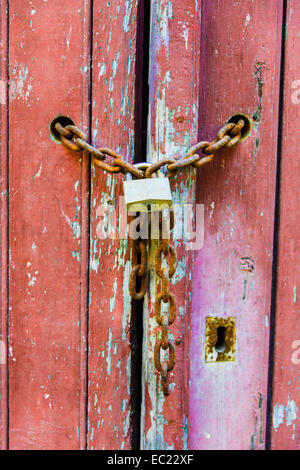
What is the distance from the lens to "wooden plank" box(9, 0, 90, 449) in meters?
0.56

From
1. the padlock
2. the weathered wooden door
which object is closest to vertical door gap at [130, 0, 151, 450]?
the weathered wooden door

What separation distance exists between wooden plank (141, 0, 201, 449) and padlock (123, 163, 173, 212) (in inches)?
3.3

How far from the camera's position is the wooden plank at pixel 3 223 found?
569 millimetres

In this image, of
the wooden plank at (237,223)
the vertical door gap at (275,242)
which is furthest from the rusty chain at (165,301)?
the vertical door gap at (275,242)

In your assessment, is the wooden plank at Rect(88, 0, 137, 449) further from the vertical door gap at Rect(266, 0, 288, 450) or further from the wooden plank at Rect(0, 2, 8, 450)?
the vertical door gap at Rect(266, 0, 288, 450)

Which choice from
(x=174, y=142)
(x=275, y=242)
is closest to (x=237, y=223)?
(x=275, y=242)

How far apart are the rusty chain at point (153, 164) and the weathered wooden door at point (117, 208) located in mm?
33

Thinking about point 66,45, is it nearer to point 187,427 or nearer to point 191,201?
point 191,201

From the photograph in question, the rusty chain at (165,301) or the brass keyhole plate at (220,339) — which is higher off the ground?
the rusty chain at (165,301)

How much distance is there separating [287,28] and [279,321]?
56 centimetres

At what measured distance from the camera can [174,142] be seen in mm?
537

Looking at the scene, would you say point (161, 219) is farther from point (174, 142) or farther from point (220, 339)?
point (220, 339)

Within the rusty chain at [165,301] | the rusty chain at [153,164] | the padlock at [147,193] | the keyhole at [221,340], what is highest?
the rusty chain at [153,164]

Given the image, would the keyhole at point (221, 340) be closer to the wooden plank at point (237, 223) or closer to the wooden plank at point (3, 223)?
the wooden plank at point (237, 223)
